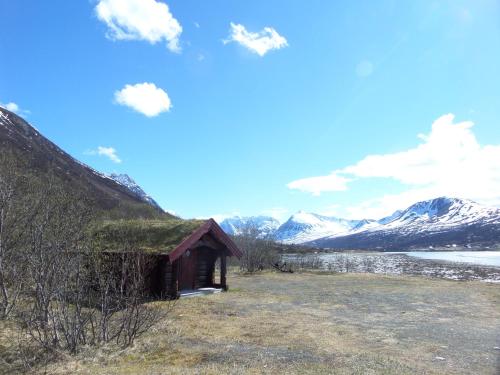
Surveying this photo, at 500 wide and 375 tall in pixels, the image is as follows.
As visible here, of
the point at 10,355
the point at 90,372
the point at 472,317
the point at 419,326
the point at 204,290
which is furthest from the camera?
the point at 204,290

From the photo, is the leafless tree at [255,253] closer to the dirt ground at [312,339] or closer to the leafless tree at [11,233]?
the dirt ground at [312,339]

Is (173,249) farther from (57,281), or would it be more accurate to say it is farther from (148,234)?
(57,281)

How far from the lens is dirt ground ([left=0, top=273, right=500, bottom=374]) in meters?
10.9

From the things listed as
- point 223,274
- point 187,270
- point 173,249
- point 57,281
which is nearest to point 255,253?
point 223,274

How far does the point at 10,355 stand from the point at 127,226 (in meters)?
15.2

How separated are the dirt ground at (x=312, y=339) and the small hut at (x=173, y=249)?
2109mm

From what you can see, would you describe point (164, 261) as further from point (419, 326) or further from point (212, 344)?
point (419, 326)

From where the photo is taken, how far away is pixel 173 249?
23.0m

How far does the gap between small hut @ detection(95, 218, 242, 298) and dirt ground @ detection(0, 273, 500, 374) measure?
2.11m

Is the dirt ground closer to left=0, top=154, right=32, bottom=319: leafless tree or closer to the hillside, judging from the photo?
left=0, top=154, right=32, bottom=319: leafless tree

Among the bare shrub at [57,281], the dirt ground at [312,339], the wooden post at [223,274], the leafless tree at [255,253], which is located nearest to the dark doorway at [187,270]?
the wooden post at [223,274]

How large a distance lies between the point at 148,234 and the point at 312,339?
14019mm

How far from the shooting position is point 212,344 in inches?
527

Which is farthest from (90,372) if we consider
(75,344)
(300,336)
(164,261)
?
(164,261)
